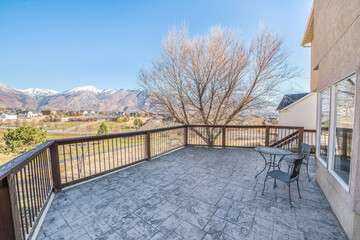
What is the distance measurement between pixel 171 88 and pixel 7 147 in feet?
71.4

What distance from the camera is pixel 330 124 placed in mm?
2600

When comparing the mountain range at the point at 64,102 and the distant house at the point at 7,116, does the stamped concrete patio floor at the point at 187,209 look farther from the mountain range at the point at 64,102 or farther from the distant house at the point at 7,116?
the distant house at the point at 7,116

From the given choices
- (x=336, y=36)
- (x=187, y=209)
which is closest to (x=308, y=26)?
(x=336, y=36)

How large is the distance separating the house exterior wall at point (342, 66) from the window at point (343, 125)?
0.42 ft

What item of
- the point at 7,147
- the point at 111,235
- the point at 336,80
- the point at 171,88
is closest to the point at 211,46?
the point at 171,88

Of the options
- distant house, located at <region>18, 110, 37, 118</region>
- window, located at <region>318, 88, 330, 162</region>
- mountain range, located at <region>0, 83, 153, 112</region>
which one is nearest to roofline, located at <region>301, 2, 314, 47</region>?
window, located at <region>318, 88, 330, 162</region>

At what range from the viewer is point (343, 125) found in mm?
2256

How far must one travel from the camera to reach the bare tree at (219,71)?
23.2ft

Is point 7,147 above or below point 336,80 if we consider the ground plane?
below

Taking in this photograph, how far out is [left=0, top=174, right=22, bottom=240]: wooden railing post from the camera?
1275 millimetres

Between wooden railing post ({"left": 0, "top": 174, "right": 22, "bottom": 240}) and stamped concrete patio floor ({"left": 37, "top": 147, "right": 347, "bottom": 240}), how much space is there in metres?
0.53

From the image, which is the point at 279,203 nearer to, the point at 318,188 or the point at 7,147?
the point at 318,188

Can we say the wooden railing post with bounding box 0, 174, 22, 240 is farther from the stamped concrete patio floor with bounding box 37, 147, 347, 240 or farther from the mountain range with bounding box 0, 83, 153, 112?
the mountain range with bounding box 0, 83, 153, 112

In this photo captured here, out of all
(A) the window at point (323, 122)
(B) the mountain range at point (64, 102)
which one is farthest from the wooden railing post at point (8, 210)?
(B) the mountain range at point (64, 102)
